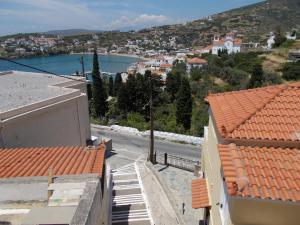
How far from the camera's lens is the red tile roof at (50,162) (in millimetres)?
8656

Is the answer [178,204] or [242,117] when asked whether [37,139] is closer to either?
[178,204]

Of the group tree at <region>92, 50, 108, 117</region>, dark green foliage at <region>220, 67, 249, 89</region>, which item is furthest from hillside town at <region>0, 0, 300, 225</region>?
dark green foliage at <region>220, 67, 249, 89</region>

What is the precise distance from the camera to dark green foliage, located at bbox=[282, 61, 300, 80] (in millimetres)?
60562

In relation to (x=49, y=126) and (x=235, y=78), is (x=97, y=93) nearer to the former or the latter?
(x=235, y=78)

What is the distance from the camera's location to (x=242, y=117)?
31.7 feet

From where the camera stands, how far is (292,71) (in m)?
61.5

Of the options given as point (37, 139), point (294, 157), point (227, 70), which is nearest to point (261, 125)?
point (294, 157)

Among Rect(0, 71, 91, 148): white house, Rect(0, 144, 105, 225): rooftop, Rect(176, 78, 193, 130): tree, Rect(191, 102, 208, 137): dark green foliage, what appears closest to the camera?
Rect(0, 144, 105, 225): rooftop

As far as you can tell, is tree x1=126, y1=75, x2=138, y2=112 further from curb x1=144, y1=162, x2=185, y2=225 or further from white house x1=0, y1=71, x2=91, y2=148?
curb x1=144, y1=162, x2=185, y2=225

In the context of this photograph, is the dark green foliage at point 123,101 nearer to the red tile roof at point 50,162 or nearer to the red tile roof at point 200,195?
the red tile roof at point 200,195

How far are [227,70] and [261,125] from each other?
212 ft

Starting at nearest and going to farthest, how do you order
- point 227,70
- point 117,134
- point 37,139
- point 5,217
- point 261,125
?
point 5,217 < point 261,125 < point 37,139 < point 117,134 < point 227,70

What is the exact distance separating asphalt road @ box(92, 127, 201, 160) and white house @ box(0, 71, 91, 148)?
657 centimetres

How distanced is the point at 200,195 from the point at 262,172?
18.5 ft
